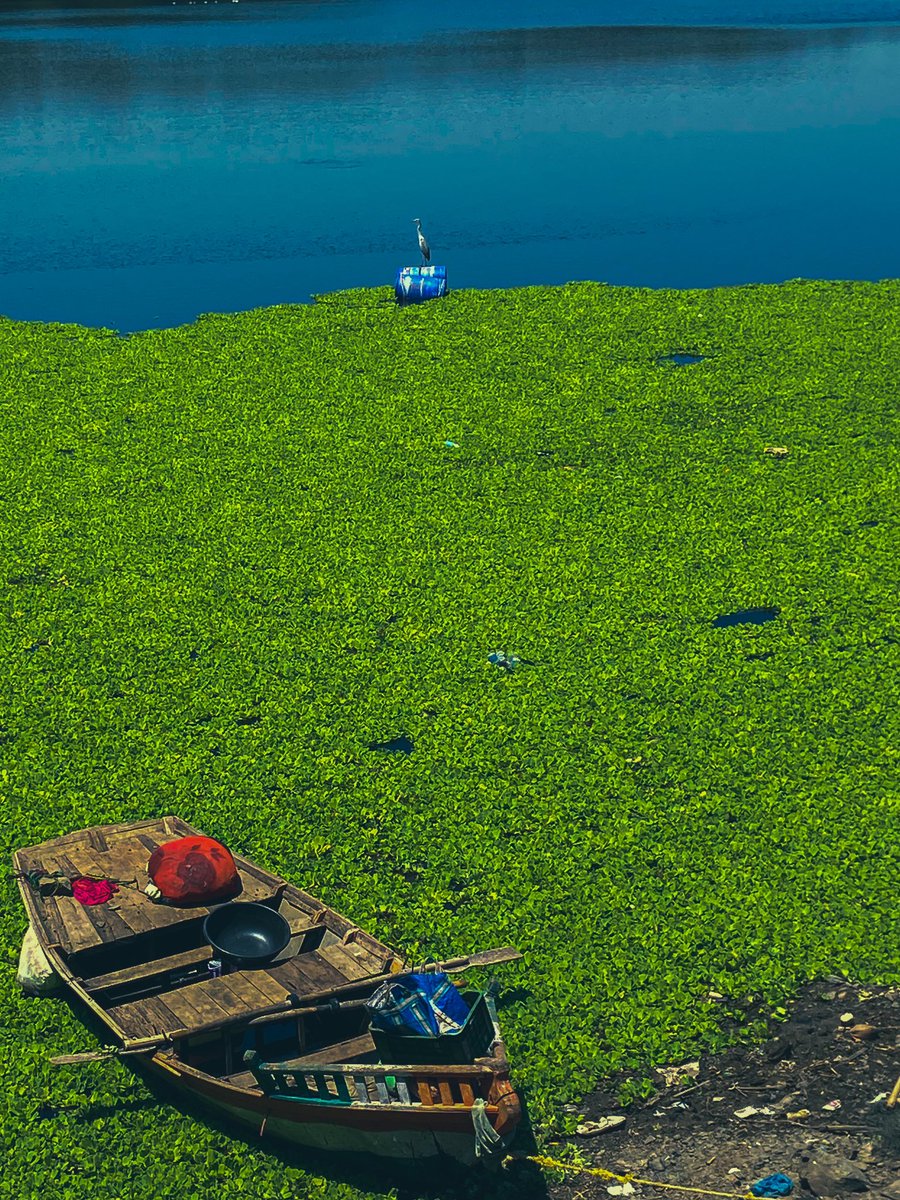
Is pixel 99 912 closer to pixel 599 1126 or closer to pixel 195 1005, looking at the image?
pixel 195 1005

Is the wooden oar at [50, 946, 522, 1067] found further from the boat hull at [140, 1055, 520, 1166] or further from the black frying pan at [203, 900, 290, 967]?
the black frying pan at [203, 900, 290, 967]

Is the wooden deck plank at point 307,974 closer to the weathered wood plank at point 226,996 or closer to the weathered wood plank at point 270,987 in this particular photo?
the weathered wood plank at point 270,987

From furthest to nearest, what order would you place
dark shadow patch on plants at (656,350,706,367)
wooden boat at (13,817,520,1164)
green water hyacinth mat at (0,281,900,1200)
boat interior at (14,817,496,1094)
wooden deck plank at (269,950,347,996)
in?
dark shadow patch on plants at (656,350,706,367) → green water hyacinth mat at (0,281,900,1200) → wooden deck plank at (269,950,347,996) → boat interior at (14,817,496,1094) → wooden boat at (13,817,520,1164)

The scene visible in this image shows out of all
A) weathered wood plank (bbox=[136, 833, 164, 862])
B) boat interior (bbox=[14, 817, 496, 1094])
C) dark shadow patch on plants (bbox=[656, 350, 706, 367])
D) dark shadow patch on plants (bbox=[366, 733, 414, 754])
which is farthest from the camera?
dark shadow patch on plants (bbox=[656, 350, 706, 367])

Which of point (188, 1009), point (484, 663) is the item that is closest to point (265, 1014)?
point (188, 1009)

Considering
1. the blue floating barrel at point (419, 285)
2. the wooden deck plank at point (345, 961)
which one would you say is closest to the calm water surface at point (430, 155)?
the blue floating barrel at point (419, 285)

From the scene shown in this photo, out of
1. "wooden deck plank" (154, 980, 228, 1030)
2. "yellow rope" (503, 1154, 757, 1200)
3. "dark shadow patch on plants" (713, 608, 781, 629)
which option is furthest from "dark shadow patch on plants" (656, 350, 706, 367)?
"yellow rope" (503, 1154, 757, 1200)
